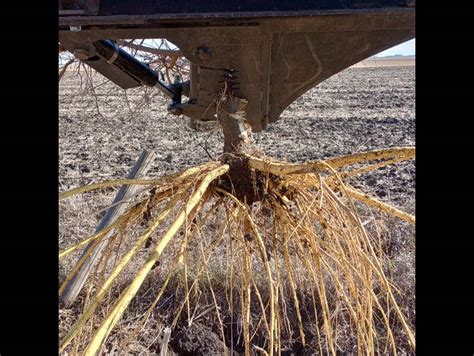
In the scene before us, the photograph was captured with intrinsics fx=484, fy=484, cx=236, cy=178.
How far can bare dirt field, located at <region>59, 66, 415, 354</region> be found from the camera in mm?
3230

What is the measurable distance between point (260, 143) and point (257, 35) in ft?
16.9

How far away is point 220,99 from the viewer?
1.30 meters

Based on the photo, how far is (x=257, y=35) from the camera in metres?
1.19

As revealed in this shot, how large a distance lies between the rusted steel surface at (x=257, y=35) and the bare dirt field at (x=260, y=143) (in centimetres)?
137

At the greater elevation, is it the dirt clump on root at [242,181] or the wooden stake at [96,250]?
the dirt clump on root at [242,181]

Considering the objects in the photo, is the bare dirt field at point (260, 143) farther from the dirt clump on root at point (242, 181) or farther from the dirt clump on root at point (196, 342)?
the dirt clump on root at point (242, 181)

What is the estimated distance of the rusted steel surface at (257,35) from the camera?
112 centimetres

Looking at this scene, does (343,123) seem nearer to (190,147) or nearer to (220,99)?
(190,147)

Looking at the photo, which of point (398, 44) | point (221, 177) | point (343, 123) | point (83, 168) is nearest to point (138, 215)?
point (221, 177)

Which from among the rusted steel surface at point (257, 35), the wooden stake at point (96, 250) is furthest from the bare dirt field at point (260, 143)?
the rusted steel surface at point (257, 35)

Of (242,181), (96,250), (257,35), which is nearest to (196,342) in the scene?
(96,250)

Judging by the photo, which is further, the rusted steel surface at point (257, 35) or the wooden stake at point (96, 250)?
the wooden stake at point (96, 250)

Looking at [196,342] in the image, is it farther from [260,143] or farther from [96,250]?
[260,143]

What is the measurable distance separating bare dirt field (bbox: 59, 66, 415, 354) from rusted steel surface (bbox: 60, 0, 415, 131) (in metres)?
1.37
